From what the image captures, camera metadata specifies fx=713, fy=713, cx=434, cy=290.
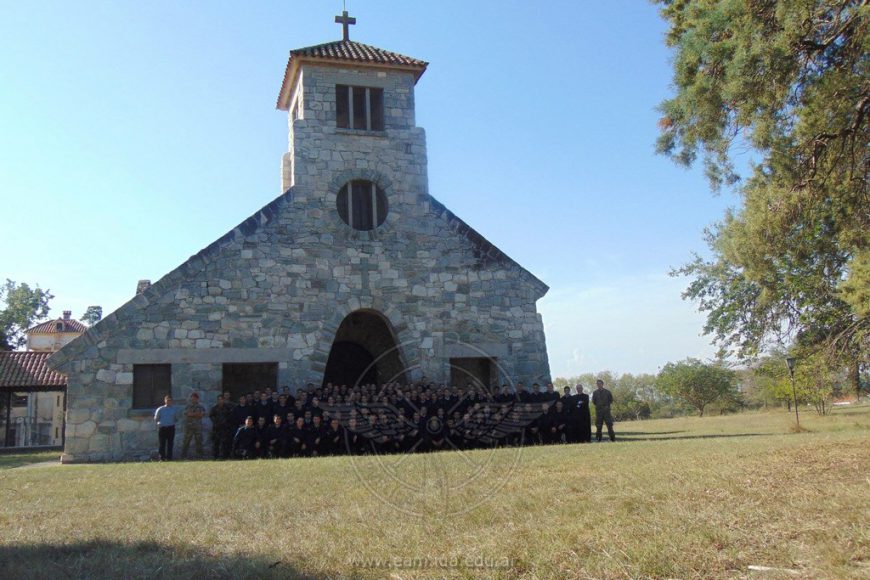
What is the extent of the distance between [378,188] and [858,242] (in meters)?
11.0

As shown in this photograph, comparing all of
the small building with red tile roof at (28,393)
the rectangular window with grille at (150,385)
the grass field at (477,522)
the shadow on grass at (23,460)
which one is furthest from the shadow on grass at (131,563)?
the small building with red tile roof at (28,393)

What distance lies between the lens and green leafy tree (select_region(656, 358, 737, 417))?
38.0m

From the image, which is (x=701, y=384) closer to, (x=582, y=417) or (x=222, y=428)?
(x=582, y=417)

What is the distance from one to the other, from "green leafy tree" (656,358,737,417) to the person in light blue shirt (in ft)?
99.3

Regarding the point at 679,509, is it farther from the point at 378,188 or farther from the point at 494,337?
the point at 378,188

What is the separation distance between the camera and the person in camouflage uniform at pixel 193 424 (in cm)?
1469

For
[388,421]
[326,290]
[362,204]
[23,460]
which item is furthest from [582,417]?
[23,460]

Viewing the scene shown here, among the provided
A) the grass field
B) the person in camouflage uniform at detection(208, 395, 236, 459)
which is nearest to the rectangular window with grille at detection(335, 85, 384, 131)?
the person in camouflage uniform at detection(208, 395, 236, 459)

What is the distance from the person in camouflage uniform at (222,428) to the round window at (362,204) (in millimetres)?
5447

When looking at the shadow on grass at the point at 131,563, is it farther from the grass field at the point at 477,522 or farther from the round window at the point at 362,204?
the round window at the point at 362,204

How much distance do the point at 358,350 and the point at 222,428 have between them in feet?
21.1

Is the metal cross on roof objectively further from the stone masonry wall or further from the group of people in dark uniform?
the group of people in dark uniform

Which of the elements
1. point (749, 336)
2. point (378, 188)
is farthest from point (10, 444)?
point (749, 336)

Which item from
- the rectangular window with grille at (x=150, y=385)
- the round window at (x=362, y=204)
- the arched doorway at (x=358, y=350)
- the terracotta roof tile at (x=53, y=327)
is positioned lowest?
the rectangular window with grille at (x=150, y=385)
